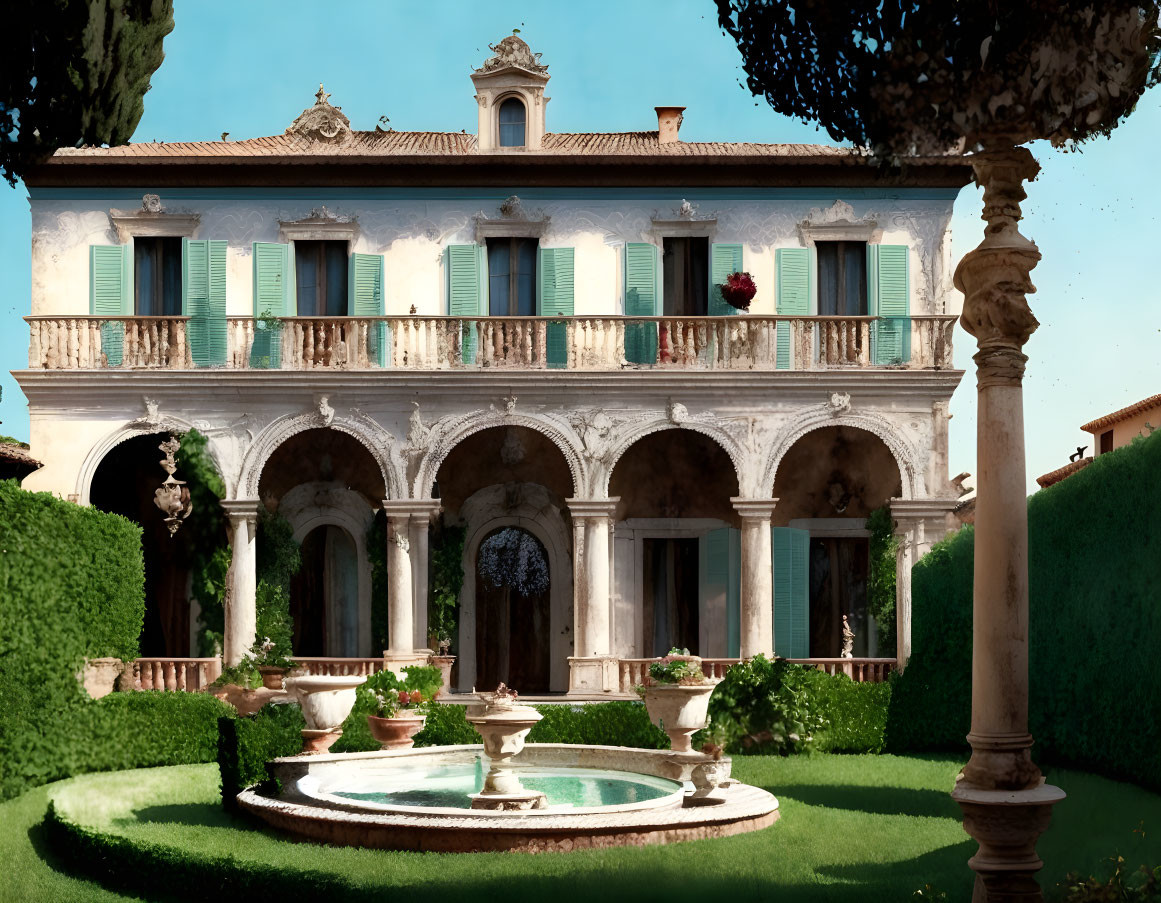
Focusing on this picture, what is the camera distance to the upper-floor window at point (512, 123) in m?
26.3

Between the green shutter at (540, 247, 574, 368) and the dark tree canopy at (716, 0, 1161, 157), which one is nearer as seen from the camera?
the dark tree canopy at (716, 0, 1161, 157)

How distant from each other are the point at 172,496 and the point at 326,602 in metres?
3.51

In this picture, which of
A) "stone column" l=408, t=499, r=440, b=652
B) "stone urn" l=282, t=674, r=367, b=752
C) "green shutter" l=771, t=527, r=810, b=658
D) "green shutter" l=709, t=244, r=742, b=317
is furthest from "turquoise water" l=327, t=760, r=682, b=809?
"green shutter" l=709, t=244, r=742, b=317

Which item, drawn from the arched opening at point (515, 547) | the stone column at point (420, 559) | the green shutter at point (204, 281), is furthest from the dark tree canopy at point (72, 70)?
the arched opening at point (515, 547)

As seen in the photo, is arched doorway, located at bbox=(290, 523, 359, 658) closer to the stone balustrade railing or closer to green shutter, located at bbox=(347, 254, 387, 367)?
the stone balustrade railing

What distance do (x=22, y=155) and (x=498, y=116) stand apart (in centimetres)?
1398

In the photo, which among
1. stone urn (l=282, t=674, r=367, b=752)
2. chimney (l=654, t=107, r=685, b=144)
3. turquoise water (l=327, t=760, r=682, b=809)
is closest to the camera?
turquoise water (l=327, t=760, r=682, b=809)

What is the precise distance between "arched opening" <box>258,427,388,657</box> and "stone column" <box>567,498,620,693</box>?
402cm

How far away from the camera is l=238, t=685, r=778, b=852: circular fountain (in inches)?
481

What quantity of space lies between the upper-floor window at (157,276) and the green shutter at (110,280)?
267mm

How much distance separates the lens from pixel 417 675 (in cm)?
2212

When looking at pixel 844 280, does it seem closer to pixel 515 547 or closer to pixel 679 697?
pixel 515 547

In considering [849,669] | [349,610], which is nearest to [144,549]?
[349,610]

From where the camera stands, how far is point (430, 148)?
26.6 metres
